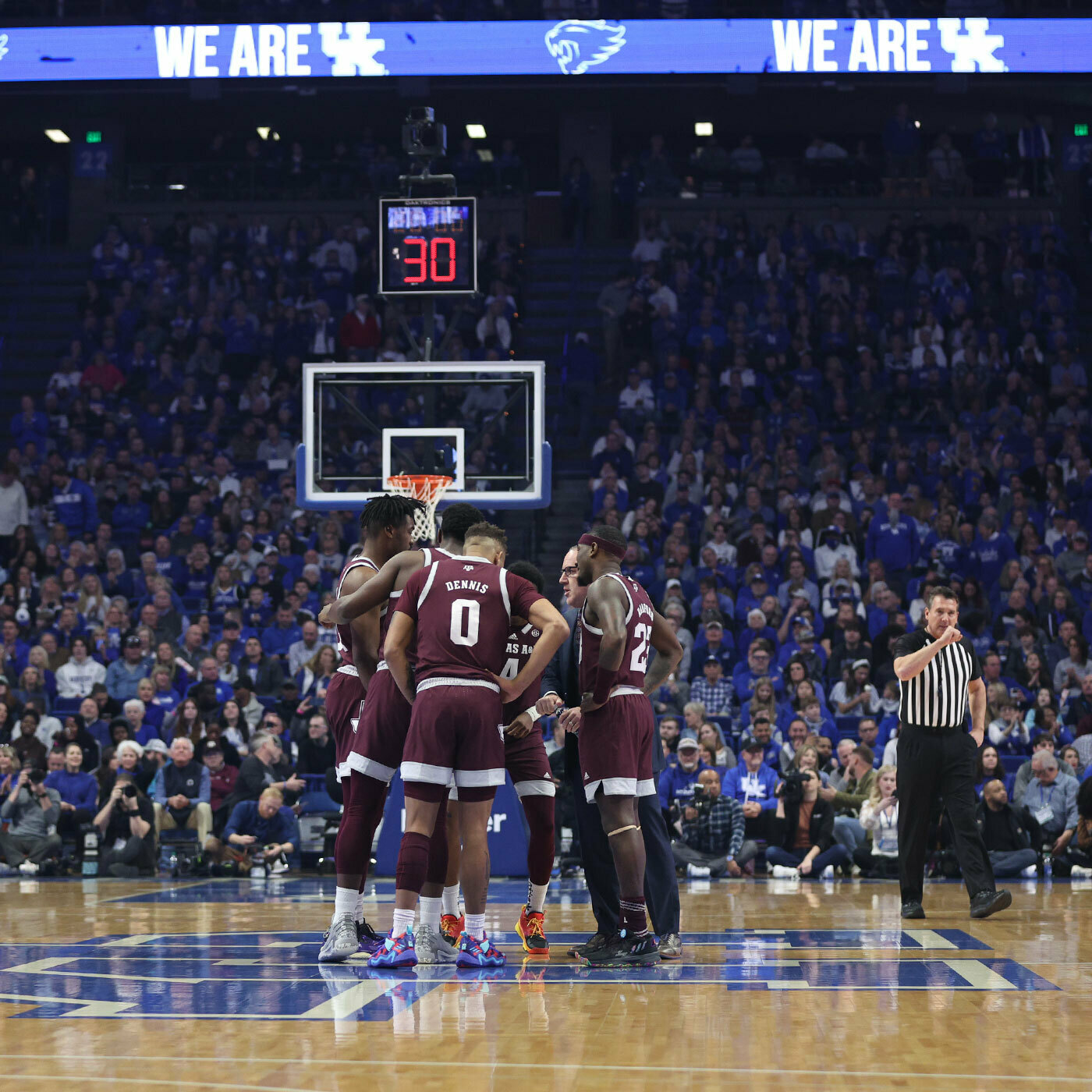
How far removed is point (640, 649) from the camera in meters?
7.81

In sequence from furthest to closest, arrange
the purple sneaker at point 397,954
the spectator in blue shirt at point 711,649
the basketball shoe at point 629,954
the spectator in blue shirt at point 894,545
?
1. the spectator in blue shirt at point 894,545
2. the spectator in blue shirt at point 711,649
3. the basketball shoe at point 629,954
4. the purple sneaker at point 397,954

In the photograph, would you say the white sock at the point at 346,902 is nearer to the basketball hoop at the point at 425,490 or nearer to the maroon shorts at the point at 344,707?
the maroon shorts at the point at 344,707

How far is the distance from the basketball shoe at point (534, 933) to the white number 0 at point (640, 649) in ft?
4.50

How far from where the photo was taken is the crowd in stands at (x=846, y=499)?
15.2 m

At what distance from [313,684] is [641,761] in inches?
390

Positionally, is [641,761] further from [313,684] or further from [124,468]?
[124,468]

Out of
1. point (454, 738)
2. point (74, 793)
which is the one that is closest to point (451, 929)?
point (454, 738)

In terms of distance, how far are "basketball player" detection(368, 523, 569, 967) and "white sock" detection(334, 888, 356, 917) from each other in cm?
40

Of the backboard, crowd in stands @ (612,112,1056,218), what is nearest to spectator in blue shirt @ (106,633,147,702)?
the backboard

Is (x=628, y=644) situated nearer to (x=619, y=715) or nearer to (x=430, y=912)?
(x=619, y=715)

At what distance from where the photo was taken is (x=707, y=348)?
23.5m

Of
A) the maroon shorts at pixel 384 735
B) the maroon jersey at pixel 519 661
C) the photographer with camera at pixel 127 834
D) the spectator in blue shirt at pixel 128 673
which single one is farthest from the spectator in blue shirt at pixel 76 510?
the maroon shorts at pixel 384 735

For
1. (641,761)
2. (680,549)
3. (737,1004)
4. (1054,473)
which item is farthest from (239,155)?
(737,1004)

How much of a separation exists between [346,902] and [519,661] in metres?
1.49
